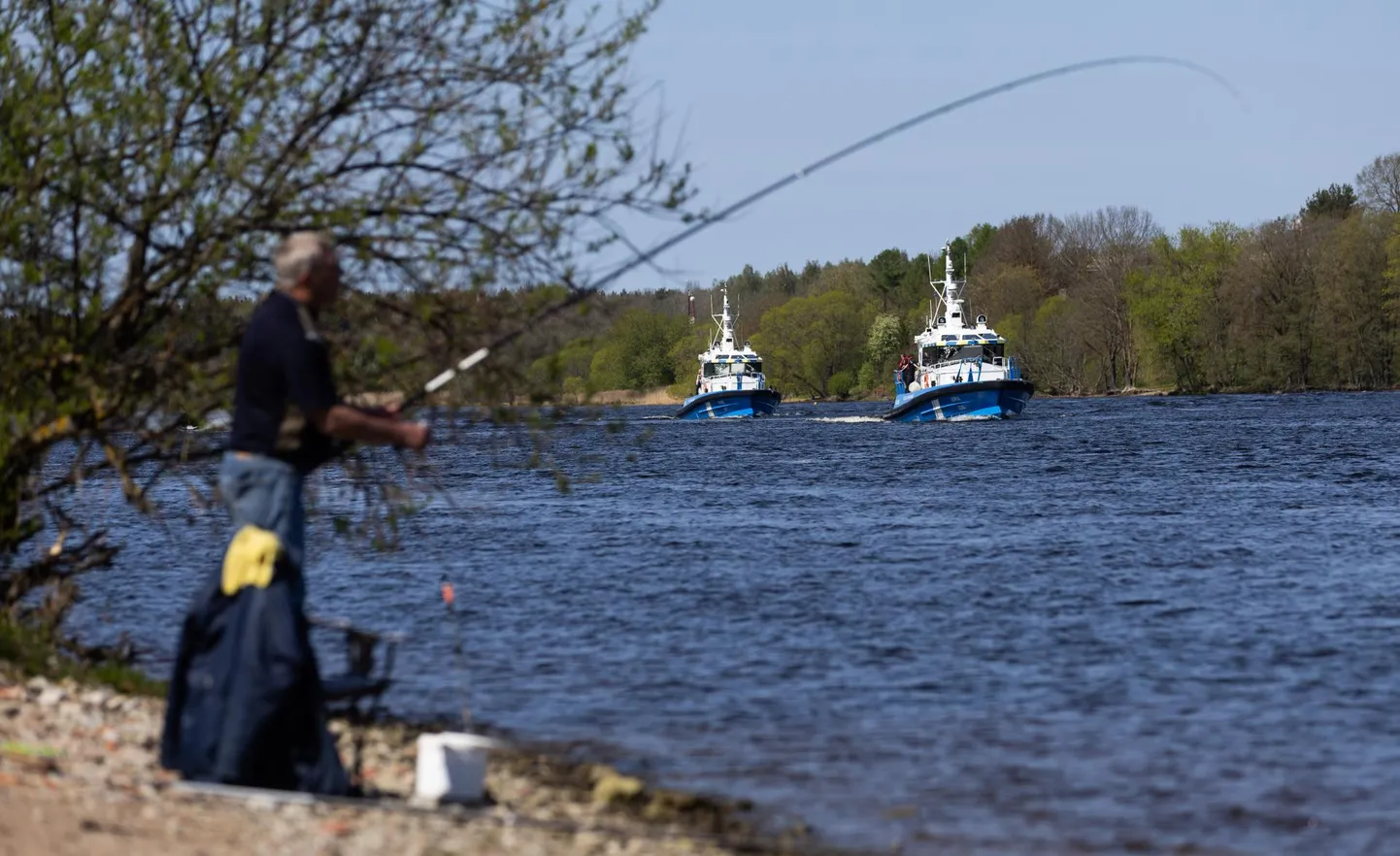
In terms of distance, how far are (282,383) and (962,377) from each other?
2625 inches

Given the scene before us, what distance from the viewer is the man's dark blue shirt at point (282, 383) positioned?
262 inches

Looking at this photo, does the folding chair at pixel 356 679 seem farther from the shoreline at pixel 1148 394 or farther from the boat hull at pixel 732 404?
the boat hull at pixel 732 404

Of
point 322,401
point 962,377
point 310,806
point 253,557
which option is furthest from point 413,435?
point 962,377

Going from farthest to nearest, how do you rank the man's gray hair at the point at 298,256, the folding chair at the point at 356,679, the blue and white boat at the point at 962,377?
the blue and white boat at the point at 962,377 → the folding chair at the point at 356,679 → the man's gray hair at the point at 298,256

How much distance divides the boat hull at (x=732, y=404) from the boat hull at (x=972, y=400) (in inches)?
621

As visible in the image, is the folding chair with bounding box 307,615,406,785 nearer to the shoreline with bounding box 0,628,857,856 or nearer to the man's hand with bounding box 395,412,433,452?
the shoreline with bounding box 0,628,857,856

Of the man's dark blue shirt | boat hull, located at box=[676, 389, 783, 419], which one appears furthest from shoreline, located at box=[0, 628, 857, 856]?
boat hull, located at box=[676, 389, 783, 419]

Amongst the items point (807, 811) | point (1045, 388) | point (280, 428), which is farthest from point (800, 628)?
point (1045, 388)

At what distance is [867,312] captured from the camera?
131875 millimetres

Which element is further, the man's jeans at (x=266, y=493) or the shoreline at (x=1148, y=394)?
the shoreline at (x=1148, y=394)

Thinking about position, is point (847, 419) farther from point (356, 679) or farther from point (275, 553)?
point (275, 553)

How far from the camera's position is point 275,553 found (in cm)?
686

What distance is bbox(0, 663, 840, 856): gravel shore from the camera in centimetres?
627

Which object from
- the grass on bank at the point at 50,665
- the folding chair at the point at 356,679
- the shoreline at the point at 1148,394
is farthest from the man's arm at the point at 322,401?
the shoreline at the point at 1148,394
